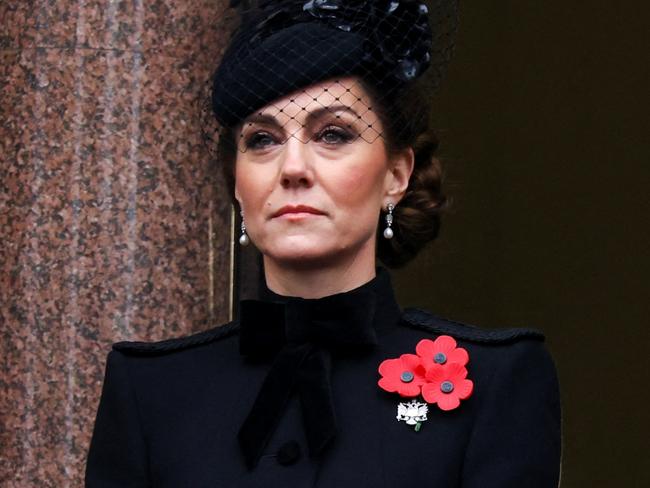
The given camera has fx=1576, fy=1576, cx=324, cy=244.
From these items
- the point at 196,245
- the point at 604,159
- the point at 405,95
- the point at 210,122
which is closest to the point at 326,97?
the point at 405,95

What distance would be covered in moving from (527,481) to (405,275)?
3661 millimetres

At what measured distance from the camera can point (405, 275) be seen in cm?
647

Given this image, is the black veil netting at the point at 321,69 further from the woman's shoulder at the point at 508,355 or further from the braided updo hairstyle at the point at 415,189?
the woman's shoulder at the point at 508,355

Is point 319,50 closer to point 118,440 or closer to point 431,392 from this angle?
point 431,392

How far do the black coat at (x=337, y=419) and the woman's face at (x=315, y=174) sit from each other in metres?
0.14

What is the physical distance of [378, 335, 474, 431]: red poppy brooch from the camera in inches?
115

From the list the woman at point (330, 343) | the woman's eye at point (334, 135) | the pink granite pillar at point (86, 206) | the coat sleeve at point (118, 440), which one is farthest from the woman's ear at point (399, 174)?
the pink granite pillar at point (86, 206)

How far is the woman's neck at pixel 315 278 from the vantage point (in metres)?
3.05

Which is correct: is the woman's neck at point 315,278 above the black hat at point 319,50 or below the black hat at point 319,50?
below

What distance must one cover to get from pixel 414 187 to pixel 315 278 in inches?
13.0

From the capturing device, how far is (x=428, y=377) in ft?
9.80

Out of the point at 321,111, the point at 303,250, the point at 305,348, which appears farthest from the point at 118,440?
the point at 321,111

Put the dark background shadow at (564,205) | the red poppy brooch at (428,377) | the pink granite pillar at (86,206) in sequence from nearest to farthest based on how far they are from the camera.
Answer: the red poppy brooch at (428,377), the pink granite pillar at (86,206), the dark background shadow at (564,205)

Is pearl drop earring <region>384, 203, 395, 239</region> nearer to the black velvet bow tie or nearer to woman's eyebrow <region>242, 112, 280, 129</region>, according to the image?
the black velvet bow tie
